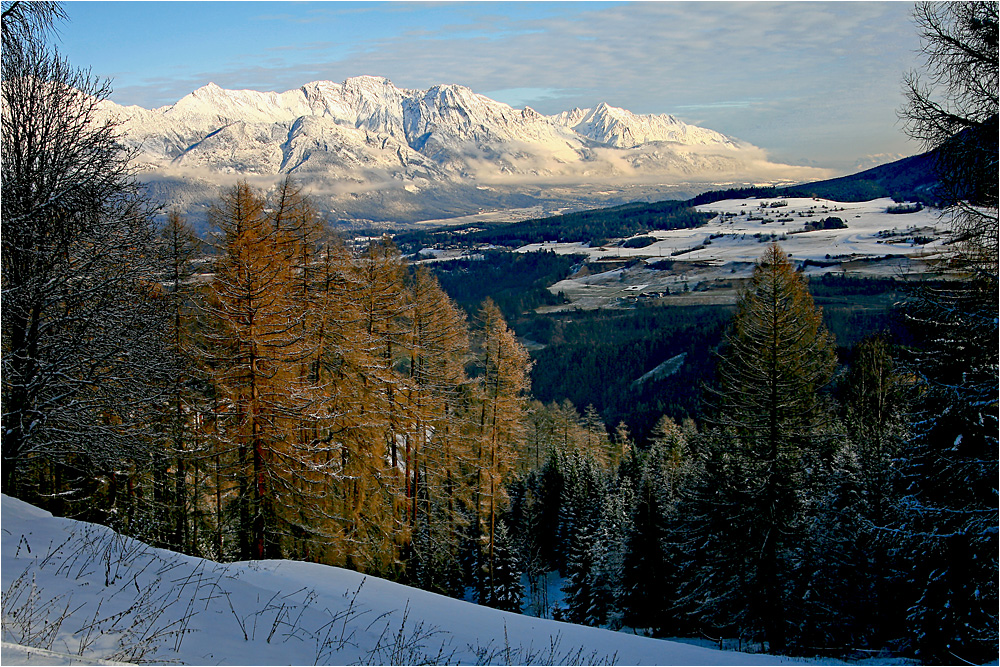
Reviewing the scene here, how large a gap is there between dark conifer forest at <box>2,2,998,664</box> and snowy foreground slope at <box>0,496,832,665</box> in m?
4.34

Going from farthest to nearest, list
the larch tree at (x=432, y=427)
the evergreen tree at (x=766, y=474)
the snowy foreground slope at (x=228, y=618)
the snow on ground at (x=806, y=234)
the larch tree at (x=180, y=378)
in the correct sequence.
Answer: the snow on ground at (x=806, y=234) → the larch tree at (x=432, y=427) → the evergreen tree at (x=766, y=474) → the larch tree at (x=180, y=378) → the snowy foreground slope at (x=228, y=618)

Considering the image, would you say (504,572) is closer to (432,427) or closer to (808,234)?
(432,427)

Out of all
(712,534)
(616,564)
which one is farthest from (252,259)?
(616,564)

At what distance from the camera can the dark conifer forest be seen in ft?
37.9

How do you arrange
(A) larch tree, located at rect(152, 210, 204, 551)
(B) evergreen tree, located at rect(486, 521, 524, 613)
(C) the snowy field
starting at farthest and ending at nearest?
(C) the snowy field < (B) evergreen tree, located at rect(486, 521, 524, 613) < (A) larch tree, located at rect(152, 210, 204, 551)

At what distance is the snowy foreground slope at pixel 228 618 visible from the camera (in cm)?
601

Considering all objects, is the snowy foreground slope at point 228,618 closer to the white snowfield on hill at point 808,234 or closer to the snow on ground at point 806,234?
the white snowfield on hill at point 808,234

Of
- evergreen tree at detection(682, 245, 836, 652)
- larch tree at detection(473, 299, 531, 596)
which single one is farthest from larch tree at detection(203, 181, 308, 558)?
evergreen tree at detection(682, 245, 836, 652)

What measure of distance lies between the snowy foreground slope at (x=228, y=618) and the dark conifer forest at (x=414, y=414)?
4.34m

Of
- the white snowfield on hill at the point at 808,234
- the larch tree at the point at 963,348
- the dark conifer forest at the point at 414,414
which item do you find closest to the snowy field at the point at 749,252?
the white snowfield on hill at the point at 808,234

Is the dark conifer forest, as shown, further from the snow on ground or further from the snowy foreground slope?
the snow on ground

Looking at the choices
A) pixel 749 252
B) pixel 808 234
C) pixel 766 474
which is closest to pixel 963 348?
pixel 766 474

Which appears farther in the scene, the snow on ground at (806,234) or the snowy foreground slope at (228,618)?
the snow on ground at (806,234)

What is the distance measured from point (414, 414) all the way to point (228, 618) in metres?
14.0
